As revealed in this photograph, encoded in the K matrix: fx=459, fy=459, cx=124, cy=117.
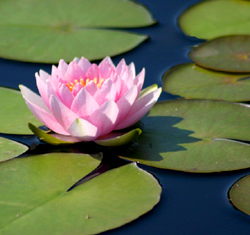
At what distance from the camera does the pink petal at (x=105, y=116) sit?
6.78 ft

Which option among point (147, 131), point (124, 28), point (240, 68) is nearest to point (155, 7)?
point (124, 28)

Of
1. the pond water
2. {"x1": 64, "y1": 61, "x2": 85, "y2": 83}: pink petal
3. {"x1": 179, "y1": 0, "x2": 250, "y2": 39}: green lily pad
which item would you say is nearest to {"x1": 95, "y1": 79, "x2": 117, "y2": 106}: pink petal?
{"x1": 64, "y1": 61, "x2": 85, "y2": 83}: pink petal

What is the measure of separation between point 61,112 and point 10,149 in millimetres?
340

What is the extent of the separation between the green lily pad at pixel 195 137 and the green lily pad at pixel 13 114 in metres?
0.56

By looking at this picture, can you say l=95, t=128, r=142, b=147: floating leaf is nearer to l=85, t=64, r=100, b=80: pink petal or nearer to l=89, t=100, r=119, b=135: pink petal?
l=89, t=100, r=119, b=135: pink petal

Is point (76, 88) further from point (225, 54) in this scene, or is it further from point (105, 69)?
point (225, 54)

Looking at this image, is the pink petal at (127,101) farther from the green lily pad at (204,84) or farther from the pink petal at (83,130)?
the green lily pad at (204,84)

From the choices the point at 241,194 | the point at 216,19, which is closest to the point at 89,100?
the point at 241,194

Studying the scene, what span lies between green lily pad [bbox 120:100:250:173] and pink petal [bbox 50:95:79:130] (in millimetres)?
314

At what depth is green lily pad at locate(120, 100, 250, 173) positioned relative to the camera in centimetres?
214

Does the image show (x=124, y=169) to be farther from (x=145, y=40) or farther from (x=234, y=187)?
(x=145, y=40)

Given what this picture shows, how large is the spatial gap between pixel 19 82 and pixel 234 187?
1538 mm

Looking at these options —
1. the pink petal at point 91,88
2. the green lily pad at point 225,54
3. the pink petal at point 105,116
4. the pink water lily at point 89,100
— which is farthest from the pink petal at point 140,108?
the green lily pad at point 225,54

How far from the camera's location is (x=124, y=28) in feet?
11.6
